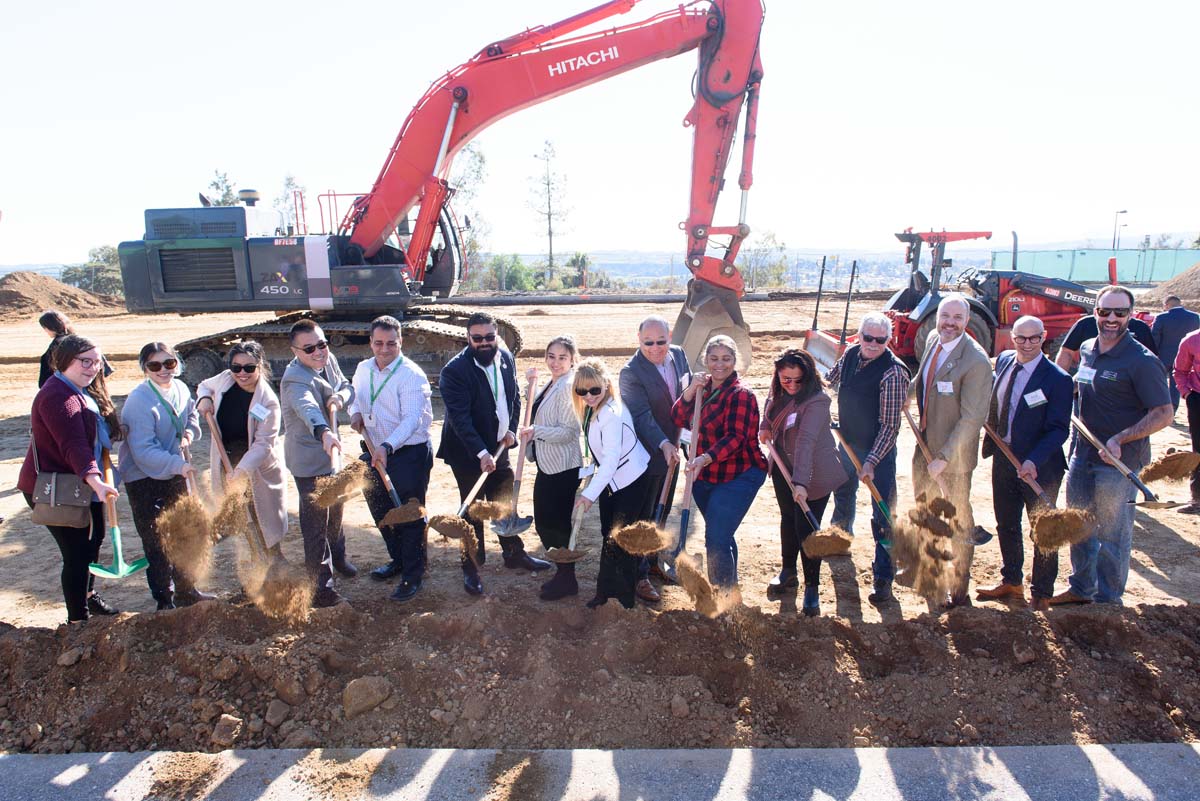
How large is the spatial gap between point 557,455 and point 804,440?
4.72 feet

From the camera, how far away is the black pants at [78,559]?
4.21m

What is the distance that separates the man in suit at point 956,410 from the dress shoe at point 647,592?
5.82 ft

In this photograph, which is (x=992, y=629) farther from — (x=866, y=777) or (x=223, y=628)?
(x=223, y=628)

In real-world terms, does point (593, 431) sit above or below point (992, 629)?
above

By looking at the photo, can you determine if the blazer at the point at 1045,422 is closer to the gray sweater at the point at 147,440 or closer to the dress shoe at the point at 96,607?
the gray sweater at the point at 147,440

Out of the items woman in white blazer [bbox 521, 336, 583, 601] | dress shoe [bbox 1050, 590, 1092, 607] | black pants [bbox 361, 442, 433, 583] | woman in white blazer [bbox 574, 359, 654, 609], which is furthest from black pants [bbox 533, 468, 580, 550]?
dress shoe [bbox 1050, 590, 1092, 607]

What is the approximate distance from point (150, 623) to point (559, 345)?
2669mm

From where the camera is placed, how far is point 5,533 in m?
6.14

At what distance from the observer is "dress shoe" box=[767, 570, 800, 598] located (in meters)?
4.96

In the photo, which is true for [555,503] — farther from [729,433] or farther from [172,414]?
[172,414]

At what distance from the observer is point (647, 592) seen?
16.0 feet

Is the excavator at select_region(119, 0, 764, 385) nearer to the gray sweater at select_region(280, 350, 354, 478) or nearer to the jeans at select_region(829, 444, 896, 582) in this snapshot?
the jeans at select_region(829, 444, 896, 582)

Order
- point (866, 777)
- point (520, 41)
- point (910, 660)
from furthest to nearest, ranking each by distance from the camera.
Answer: point (520, 41) → point (910, 660) → point (866, 777)

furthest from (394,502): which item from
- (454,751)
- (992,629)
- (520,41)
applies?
(520,41)
